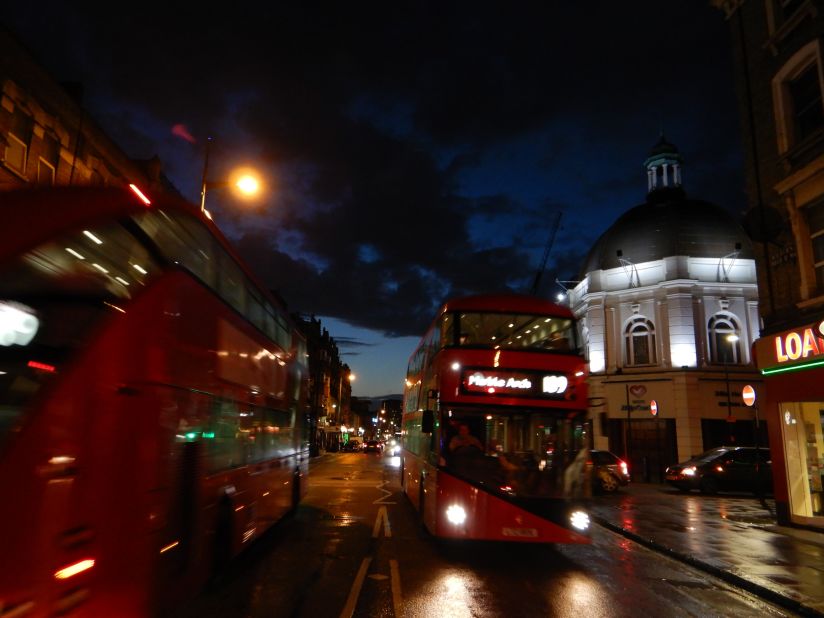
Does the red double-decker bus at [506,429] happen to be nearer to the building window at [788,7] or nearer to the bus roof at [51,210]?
the bus roof at [51,210]

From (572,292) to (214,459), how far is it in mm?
30873

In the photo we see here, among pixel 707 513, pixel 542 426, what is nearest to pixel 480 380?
pixel 542 426

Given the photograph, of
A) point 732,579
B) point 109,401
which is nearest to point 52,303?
point 109,401

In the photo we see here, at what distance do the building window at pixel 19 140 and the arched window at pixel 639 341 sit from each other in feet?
88.9

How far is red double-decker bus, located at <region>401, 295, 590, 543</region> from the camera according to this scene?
9.16 meters

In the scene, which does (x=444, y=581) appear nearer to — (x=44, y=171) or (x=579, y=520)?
(x=579, y=520)

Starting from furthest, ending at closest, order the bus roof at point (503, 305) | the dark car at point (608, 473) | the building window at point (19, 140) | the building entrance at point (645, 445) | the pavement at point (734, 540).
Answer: the building entrance at point (645, 445) < the dark car at point (608, 473) < the building window at point (19, 140) < the bus roof at point (503, 305) < the pavement at point (734, 540)

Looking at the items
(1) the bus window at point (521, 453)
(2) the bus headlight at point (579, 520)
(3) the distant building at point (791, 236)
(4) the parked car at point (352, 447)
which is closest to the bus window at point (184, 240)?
(1) the bus window at point (521, 453)

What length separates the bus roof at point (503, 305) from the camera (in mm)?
10945

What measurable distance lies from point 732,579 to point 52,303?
9.66m

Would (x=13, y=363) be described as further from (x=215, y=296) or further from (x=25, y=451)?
(x=215, y=296)

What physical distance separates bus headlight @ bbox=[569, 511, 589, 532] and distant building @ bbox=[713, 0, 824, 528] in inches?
279

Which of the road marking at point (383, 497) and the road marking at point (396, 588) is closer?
the road marking at point (396, 588)

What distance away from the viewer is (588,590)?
786 centimetres
